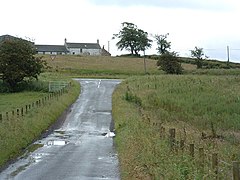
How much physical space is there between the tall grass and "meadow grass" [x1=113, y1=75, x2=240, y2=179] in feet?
14.1

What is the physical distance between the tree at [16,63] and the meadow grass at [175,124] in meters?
11.7

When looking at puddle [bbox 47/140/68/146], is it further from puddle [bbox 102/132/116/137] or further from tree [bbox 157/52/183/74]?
tree [bbox 157/52/183/74]

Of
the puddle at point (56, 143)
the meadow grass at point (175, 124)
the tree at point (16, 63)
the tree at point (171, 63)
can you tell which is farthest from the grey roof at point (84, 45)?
the puddle at point (56, 143)

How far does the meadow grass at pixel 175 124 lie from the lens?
12594mm

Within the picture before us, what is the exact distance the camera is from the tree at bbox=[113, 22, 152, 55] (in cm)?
15212

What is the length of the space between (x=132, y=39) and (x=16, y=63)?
10098cm

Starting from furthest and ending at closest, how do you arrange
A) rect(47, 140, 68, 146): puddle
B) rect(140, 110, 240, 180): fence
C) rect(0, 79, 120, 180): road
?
rect(47, 140, 68, 146): puddle → rect(0, 79, 120, 180): road → rect(140, 110, 240, 180): fence

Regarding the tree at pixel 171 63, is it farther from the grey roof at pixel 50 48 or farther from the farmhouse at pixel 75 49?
the farmhouse at pixel 75 49

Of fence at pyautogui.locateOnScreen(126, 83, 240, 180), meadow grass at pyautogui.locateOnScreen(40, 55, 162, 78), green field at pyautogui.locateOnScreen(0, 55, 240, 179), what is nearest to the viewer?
fence at pyautogui.locateOnScreen(126, 83, 240, 180)

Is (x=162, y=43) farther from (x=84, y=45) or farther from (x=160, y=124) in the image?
(x=160, y=124)

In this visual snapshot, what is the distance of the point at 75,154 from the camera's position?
66.1 feet

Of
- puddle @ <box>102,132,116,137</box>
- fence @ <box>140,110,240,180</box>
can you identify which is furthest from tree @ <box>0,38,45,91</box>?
fence @ <box>140,110,240,180</box>

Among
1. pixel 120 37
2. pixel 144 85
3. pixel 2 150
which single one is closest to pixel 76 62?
pixel 120 37

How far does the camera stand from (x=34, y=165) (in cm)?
1750
